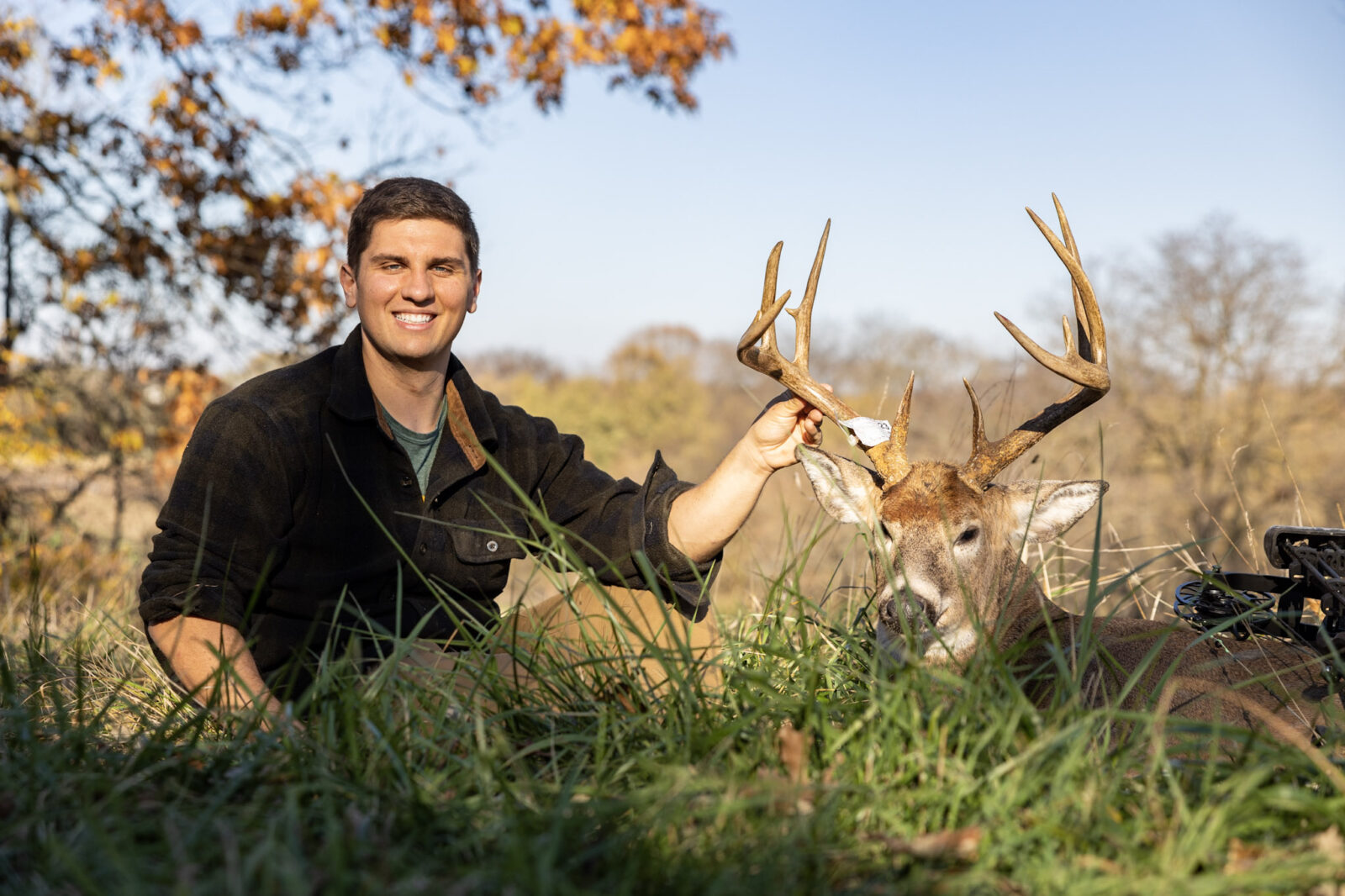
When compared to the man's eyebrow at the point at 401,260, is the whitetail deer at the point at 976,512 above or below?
below

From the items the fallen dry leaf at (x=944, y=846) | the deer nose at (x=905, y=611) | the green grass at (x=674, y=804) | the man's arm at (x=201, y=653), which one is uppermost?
the man's arm at (x=201, y=653)

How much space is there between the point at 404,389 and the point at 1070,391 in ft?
8.22

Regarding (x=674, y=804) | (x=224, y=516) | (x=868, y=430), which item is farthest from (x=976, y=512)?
(x=224, y=516)

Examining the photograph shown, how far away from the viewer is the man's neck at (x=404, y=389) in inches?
154

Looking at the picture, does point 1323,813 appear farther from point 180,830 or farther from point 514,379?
point 514,379

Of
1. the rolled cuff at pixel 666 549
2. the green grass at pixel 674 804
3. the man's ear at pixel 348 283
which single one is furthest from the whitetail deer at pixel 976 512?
the man's ear at pixel 348 283

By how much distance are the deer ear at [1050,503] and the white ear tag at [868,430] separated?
1.81 ft

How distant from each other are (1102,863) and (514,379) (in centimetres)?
4518

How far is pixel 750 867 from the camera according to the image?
177 cm

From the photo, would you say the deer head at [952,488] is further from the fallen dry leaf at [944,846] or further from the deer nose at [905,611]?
the fallen dry leaf at [944,846]

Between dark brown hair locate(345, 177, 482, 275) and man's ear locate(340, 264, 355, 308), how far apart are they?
3 cm

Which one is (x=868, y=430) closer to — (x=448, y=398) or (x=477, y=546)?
(x=477, y=546)

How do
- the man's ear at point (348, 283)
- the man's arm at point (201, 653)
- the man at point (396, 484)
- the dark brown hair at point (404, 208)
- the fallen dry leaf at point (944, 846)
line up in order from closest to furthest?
the fallen dry leaf at point (944, 846) → the man's arm at point (201, 653) → the man at point (396, 484) → the dark brown hair at point (404, 208) → the man's ear at point (348, 283)

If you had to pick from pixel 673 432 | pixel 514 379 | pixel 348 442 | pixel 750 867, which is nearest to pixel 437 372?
pixel 348 442
